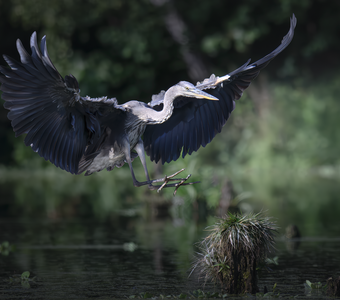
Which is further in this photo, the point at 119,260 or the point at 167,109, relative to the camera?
the point at 119,260

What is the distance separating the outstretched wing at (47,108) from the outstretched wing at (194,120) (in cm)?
98

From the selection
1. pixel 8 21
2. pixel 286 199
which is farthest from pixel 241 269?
pixel 8 21

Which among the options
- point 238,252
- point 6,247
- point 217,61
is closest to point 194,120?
point 238,252

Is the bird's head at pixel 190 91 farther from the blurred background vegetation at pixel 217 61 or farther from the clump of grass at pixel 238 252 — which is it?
the blurred background vegetation at pixel 217 61

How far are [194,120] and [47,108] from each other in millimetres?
1808

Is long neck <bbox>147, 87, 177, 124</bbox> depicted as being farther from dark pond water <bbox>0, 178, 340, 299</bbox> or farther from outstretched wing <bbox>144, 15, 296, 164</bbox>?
dark pond water <bbox>0, 178, 340, 299</bbox>

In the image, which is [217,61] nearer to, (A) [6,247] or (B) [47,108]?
(A) [6,247]

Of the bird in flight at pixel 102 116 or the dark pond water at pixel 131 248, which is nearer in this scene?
the bird in flight at pixel 102 116

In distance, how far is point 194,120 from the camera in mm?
6785

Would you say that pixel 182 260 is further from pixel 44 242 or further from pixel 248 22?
pixel 248 22

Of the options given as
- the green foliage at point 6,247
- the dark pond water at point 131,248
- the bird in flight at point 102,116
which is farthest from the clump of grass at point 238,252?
the green foliage at point 6,247

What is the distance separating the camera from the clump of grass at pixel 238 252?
237 inches

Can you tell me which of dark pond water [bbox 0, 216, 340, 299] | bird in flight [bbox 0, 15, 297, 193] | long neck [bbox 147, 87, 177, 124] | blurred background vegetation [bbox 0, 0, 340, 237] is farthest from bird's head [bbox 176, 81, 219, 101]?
blurred background vegetation [bbox 0, 0, 340, 237]

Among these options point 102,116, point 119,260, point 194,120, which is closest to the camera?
point 102,116
